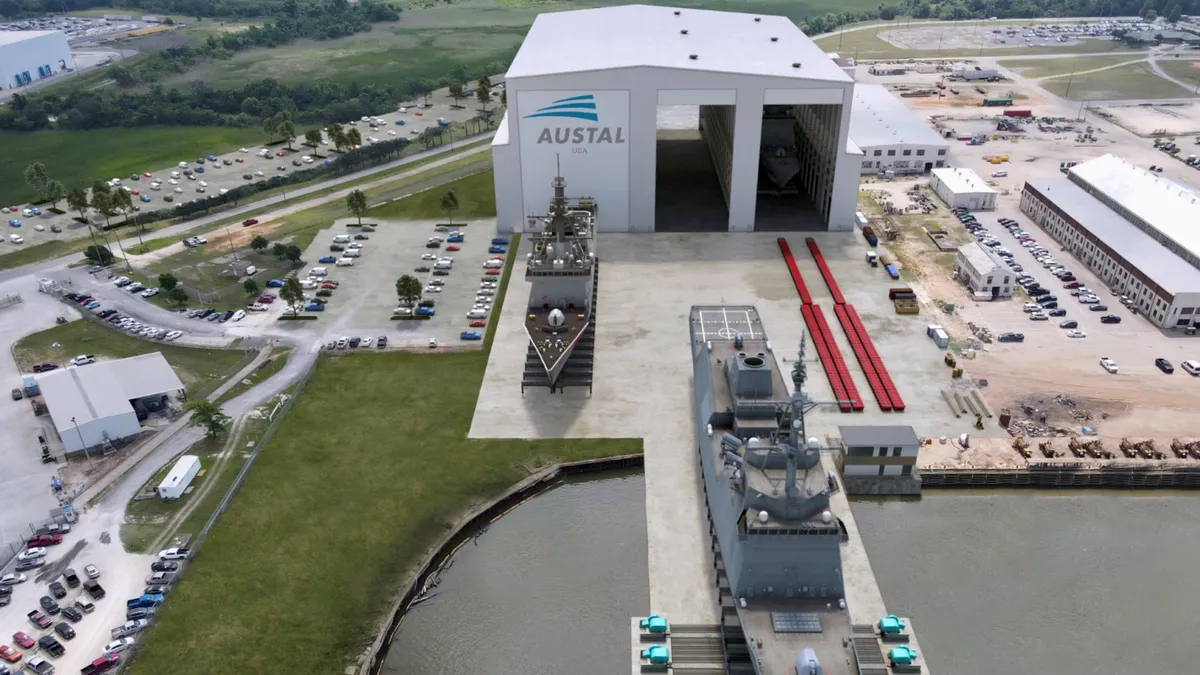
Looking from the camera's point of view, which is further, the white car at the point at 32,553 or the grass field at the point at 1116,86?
the grass field at the point at 1116,86

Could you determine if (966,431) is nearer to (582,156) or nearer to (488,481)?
(488,481)

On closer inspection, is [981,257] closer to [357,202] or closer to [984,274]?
[984,274]

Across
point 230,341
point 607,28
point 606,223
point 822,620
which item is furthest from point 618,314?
point 607,28

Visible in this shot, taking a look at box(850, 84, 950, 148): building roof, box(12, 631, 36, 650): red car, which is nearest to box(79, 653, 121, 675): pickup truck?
box(12, 631, 36, 650): red car

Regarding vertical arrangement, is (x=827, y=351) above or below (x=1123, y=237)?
below

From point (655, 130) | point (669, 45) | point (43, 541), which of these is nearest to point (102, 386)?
point (43, 541)

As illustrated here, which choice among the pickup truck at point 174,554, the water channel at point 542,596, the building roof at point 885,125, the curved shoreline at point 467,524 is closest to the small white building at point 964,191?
the building roof at point 885,125

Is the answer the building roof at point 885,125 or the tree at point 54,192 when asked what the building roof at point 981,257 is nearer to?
the building roof at point 885,125
